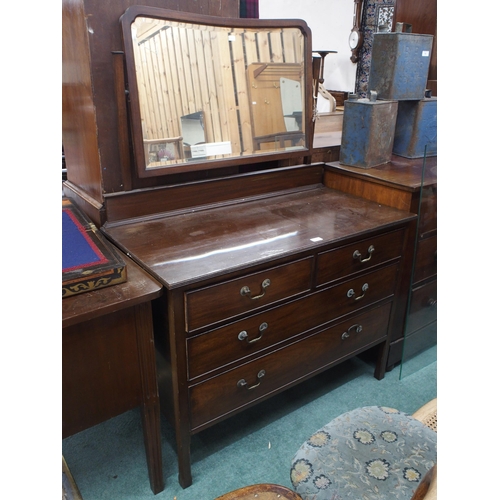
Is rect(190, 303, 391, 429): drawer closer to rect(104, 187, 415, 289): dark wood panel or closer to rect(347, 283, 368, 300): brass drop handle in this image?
rect(347, 283, 368, 300): brass drop handle

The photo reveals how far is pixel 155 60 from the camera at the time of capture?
57.4 inches

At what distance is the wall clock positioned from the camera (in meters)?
4.57

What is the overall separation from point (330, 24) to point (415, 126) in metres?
3.26

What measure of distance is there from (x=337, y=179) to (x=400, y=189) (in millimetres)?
324

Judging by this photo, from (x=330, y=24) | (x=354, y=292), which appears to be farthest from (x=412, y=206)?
(x=330, y=24)

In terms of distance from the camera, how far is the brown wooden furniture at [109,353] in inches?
43.9

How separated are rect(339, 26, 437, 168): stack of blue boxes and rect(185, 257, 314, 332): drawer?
74 centimetres

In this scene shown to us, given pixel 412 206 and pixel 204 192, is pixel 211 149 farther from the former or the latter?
pixel 412 206

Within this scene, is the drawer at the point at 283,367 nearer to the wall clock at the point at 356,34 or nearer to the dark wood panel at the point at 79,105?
the dark wood panel at the point at 79,105

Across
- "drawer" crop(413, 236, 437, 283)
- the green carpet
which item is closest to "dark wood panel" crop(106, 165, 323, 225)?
"drawer" crop(413, 236, 437, 283)

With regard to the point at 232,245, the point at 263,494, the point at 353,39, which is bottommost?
the point at 263,494

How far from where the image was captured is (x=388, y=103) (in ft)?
6.33
